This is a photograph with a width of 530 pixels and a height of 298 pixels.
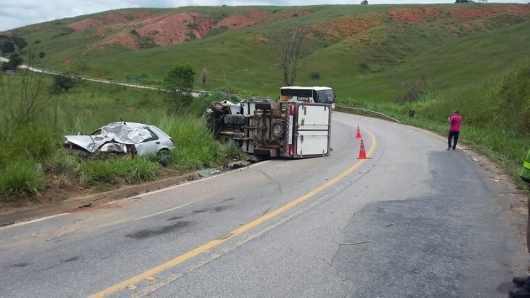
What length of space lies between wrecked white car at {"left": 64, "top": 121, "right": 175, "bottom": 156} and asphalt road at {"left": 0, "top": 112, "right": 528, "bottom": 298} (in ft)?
7.90

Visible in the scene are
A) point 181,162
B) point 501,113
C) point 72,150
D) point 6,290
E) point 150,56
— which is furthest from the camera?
point 150,56

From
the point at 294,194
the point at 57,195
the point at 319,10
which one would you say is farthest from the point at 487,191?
the point at 319,10

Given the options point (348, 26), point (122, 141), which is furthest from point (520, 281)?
point (348, 26)

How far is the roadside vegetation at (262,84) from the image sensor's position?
10828 millimetres

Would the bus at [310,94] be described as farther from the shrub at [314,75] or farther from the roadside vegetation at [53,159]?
the shrub at [314,75]

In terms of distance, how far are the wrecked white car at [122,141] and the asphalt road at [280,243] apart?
7.90ft

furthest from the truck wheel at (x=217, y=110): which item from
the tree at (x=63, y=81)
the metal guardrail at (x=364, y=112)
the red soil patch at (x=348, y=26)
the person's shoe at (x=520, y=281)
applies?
the red soil patch at (x=348, y=26)

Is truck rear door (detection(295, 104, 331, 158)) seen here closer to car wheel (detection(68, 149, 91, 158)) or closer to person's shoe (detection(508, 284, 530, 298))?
car wheel (detection(68, 149, 91, 158))

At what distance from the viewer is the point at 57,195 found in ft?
31.2

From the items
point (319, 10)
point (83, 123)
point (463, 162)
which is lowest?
point (463, 162)

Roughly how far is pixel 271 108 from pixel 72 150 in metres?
6.61

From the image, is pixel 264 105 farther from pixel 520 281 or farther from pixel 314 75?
pixel 314 75

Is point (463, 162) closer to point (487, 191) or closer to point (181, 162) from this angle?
point (487, 191)

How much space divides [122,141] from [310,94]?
30.3 m
